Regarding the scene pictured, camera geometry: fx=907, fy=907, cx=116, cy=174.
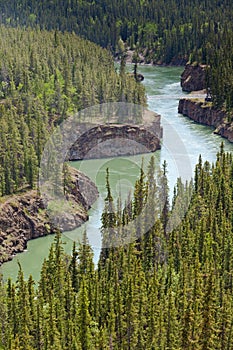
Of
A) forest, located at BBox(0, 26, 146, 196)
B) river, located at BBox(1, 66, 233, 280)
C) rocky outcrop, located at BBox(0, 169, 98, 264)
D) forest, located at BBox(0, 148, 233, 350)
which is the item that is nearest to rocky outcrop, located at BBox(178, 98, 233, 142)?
river, located at BBox(1, 66, 233, 280)

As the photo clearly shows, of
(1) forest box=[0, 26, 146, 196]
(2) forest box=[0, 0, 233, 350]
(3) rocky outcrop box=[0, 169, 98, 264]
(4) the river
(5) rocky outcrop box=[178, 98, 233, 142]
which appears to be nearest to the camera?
(2) forest box=[0, 0, 233, 350]

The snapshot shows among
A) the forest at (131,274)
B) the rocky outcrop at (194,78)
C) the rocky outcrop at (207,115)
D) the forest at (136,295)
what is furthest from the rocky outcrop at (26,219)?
the rocky outcrop at (194,78)

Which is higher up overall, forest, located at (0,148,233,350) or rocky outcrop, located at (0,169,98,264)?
forest, located at (0,148,233,350)

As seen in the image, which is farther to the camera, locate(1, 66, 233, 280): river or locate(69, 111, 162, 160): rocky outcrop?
locate(69, 111, 162, 160): rocky outcrop

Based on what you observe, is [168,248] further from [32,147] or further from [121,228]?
[32,147]

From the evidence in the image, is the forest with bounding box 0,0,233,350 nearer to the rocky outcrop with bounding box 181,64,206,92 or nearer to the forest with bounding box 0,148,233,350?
the forest with bounding box 0,148,233,350

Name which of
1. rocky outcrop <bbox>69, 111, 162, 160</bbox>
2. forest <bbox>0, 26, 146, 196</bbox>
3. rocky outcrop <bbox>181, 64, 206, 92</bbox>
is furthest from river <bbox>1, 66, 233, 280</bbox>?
forest <bbox>0, 26, 146, 196</bbox>

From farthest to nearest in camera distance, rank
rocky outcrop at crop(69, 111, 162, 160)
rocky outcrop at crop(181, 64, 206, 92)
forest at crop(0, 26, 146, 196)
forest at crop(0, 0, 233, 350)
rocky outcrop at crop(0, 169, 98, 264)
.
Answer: rocky outcrop at crop(181, 64, 206, 92) < rocky outcrop at crop(69, 111, 162, 160) < forest at crop(0, 26, 146, 196) < rocky outcrop at crop(0, 169, 98, 264) < forest at crop(0, 0, 233, 350)
